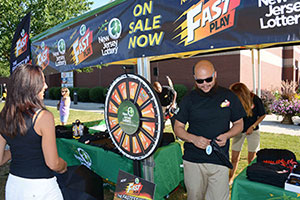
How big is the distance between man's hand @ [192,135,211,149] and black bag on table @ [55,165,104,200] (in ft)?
4.79

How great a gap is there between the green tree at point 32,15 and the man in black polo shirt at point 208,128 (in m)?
8.14

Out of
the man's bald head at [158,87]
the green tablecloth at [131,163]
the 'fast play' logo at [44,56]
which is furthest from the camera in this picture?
the man's bald head at [158,87]

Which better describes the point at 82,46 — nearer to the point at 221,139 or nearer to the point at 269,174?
the point at 221,139

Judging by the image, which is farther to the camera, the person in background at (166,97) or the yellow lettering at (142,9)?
the person in background at (166,97)

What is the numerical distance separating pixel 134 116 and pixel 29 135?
39.8 inches

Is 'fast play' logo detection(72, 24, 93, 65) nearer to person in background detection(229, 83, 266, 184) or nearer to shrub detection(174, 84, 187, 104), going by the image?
person in background detection(229, 83, 266, 184)

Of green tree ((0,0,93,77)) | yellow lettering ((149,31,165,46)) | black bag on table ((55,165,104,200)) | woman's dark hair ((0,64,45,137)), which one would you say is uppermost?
green tree ((0,0,93,77))

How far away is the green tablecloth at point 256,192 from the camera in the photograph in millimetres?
1933

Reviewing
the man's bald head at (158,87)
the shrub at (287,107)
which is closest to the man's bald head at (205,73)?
the man's bald head at (158,87)

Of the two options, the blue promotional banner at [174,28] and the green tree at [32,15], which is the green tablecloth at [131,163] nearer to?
the blue promotional banner at [174,28]

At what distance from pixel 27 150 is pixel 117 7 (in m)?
1.94

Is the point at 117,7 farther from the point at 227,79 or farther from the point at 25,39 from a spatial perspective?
the point at 227,79

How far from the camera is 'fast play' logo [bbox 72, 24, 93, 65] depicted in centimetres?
328

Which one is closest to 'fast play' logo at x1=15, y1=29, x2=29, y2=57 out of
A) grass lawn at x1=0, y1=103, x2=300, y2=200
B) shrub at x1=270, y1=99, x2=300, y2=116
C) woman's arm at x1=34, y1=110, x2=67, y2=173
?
grass lawn at x1=0, y1=103, x2=300, y2=200
